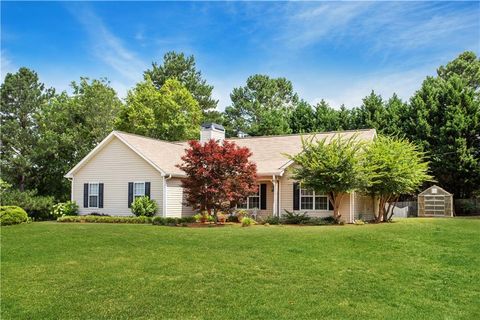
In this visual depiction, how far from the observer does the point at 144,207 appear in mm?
24125

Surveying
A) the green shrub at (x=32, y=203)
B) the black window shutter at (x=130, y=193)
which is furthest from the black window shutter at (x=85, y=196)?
the green shrub at (x=32, y=203)

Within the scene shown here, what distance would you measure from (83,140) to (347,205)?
23.4m

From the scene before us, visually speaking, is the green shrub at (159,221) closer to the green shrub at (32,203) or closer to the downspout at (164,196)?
the downspout at (164,196)

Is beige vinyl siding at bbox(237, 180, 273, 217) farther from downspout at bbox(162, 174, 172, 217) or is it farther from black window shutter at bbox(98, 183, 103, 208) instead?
black window shutter at bbox(98, 183, 103, 208)

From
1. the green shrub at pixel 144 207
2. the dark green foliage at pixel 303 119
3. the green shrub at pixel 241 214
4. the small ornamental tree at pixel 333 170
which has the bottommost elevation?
the green shrub at pixel 241 214

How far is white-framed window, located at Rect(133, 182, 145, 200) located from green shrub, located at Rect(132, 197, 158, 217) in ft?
2.37

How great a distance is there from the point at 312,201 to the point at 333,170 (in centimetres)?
349

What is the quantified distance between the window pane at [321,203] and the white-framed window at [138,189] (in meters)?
9.40

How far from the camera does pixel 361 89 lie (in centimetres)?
4038

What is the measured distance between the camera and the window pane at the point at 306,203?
23531mm

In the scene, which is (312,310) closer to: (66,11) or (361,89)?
(66,11)

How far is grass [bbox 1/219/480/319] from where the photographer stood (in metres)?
8.40

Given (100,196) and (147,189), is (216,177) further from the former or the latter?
(100,196)

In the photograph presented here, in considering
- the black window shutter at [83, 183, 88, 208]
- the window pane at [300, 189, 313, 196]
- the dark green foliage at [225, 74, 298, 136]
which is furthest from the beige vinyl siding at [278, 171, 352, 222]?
the dark green foliage at [225, 74, 298, 136]
